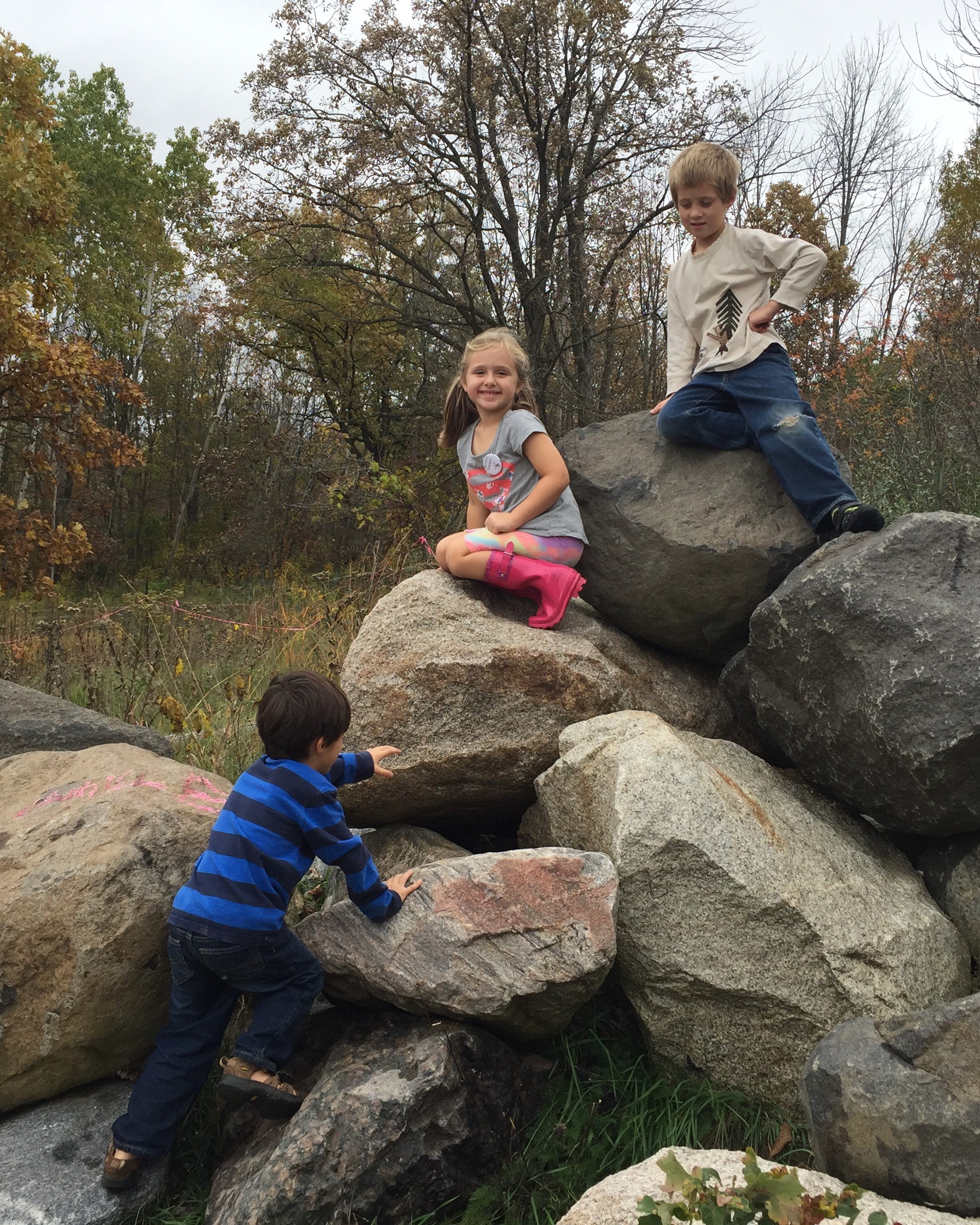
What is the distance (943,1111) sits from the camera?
6.46ft

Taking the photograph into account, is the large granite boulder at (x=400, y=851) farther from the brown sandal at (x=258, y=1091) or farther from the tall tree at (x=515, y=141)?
the tall tree at (x=515, y=141)

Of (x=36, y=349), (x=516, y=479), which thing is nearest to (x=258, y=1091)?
(x=516, y=479)

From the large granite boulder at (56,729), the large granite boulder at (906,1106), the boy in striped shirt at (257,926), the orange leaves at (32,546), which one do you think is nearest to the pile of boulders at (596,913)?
the large granite boulder at (906,1106)

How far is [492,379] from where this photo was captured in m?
3.66

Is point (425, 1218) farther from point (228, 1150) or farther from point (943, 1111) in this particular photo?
point (943, 1111)

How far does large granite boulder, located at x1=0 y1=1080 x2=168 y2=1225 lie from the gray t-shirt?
233 centimetres

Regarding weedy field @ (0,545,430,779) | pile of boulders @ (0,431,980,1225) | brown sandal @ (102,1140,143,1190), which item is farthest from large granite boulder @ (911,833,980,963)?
weedy field @ (0,545,430,779)

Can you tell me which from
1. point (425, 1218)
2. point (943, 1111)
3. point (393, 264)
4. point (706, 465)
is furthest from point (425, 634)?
point (393, 264)

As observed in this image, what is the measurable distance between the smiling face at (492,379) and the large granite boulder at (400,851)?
5.55 feet

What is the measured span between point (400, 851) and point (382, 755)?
1.70 feet

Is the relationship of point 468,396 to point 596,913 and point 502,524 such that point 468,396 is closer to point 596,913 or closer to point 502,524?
point 502,524

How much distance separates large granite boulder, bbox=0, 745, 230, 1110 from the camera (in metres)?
2.52

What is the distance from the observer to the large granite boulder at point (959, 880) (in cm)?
280

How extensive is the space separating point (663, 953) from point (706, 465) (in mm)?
1821
